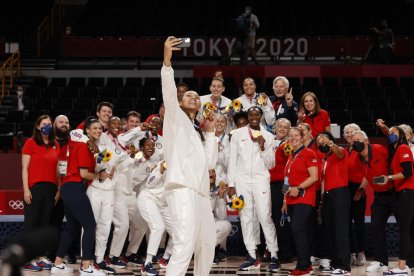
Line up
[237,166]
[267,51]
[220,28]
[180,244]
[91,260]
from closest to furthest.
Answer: [180,244] → [91,260] → [237,166] → [267,51] → [220,28]

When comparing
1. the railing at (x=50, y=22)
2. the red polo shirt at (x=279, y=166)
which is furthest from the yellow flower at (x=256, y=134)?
the railing at (x=50, y=22)

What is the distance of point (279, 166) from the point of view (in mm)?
11102

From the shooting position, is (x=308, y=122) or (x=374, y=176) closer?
(x=374, y=176)

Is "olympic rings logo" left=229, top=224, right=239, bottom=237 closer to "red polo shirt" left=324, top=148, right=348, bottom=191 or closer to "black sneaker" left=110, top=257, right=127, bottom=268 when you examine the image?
"black sneaker" left=110, top=257, right=127, bottom=268

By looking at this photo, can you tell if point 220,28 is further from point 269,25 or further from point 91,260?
point 91,260

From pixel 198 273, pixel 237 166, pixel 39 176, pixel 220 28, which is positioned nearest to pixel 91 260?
pixel 39 176

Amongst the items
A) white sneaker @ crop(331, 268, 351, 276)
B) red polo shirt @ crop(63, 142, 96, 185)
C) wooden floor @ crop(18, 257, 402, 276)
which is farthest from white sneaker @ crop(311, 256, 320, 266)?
red polo shirt @ crop(63, 142, 96, 185)

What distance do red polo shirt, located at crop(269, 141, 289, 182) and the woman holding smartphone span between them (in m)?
0.81

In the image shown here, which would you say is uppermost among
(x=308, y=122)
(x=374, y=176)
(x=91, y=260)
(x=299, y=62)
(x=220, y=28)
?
(x=220, y=28)

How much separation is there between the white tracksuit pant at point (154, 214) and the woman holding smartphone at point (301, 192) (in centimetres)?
162

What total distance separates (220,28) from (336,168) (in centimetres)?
1849

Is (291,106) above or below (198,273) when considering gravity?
above

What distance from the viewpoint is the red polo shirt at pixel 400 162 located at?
9766 millimetres

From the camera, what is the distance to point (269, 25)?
28344mm
